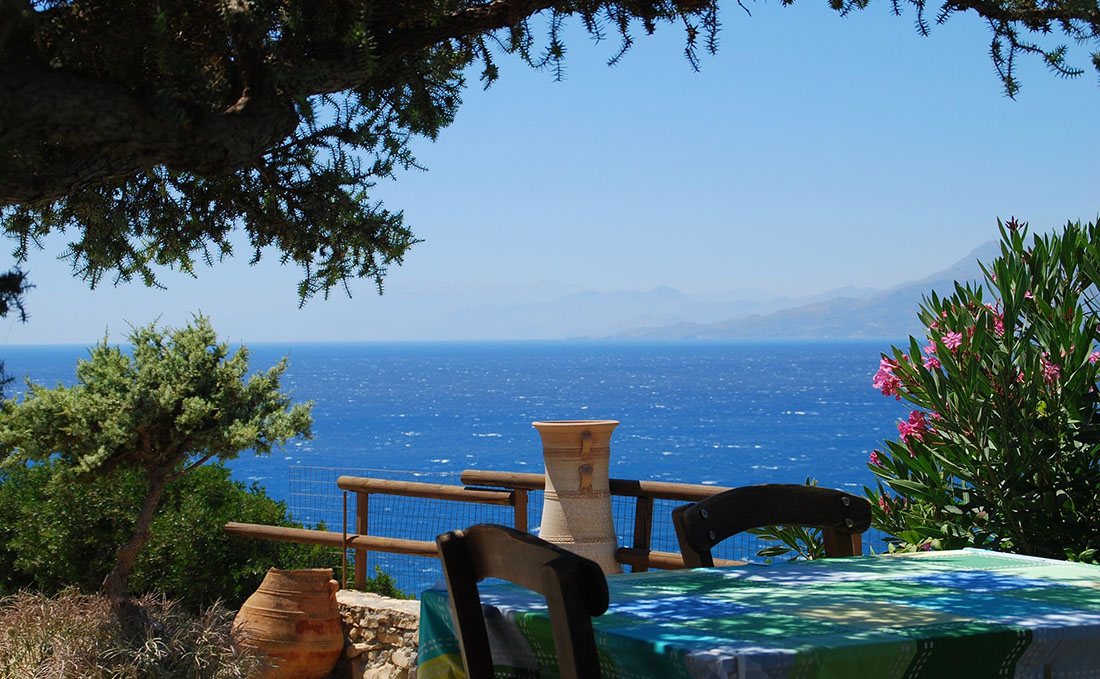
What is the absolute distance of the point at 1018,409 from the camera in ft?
13.9

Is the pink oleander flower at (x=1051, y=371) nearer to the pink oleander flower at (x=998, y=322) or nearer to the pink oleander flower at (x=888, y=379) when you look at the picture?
the pink oleander flower at (x=998, y=322)

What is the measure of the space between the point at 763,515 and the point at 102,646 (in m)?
3.32

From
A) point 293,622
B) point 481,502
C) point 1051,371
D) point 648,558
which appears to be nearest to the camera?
point 1051,371

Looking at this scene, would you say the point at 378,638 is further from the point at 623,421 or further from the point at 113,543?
the point at 623,421

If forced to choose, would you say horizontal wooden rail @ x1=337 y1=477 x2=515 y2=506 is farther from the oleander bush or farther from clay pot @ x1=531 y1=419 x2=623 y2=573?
the oleander bush

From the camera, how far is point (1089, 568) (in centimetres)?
235

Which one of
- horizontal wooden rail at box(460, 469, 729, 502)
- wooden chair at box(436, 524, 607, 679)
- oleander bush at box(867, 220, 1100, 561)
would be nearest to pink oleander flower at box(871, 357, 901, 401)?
oleander bush at box(867, 220, 1100, 561)

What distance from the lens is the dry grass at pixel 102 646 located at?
14.8ft

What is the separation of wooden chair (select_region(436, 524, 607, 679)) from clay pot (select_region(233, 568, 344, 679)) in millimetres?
4077

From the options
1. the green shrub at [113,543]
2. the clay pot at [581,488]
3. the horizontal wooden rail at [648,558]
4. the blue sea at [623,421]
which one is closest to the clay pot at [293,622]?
the green shrub at [113,543]

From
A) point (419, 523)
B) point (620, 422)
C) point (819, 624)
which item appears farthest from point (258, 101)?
point (620, 422)

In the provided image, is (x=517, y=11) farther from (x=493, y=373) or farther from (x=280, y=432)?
(x=493, y=373)

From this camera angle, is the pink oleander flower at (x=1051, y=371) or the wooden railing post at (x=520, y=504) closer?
the pink oleander flower at (x=1051, y=371)

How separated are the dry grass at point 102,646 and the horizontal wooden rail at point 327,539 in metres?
1.13
